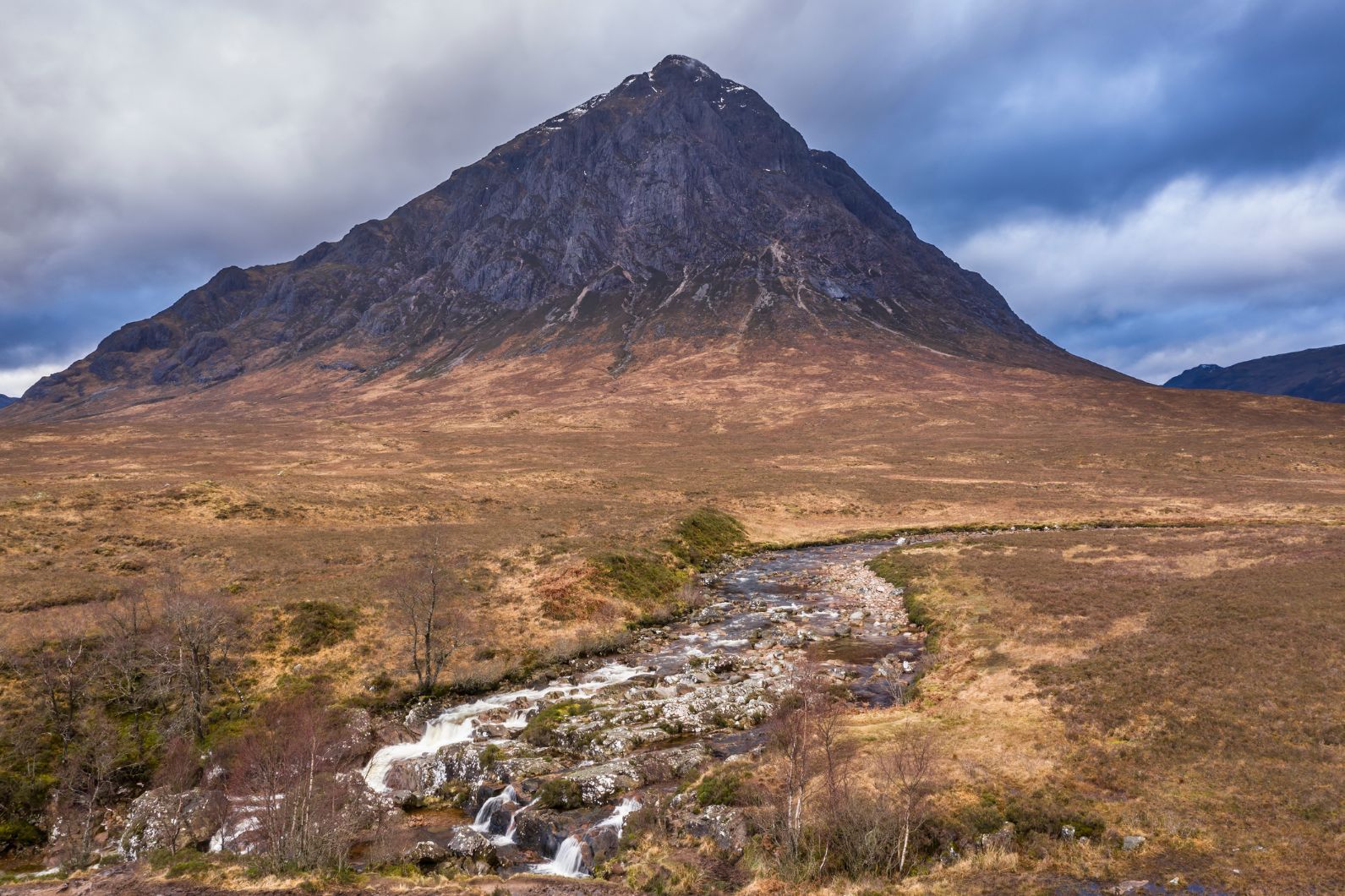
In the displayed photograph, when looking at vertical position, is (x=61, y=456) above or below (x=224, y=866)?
above

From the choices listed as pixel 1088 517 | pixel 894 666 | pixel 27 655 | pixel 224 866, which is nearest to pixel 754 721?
pixel 894 666

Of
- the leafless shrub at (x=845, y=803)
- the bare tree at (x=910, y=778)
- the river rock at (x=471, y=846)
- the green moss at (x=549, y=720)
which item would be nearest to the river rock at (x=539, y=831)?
the river rock at (x=471, y=846)

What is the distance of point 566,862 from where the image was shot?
19578 mm

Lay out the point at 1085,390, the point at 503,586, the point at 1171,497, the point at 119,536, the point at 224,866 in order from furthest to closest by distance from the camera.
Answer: the point at 1085,390 → the point at 1171,497 → the point at 119,536 → the point at 503,586 → the point at 224,866

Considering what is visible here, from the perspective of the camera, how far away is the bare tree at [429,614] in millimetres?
33094

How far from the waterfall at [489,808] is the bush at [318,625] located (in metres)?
17.4

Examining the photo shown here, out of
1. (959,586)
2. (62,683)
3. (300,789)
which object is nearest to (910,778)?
(300,789)

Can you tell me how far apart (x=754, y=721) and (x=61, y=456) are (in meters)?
144

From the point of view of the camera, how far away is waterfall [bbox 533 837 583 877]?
19188 millimetres

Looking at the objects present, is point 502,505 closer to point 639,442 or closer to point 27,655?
point 27,655

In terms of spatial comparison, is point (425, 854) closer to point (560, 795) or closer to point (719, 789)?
point (560, 795)

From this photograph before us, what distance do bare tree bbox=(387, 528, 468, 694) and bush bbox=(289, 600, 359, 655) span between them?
291cm

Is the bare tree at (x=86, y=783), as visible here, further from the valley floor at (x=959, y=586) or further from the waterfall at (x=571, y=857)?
the waterfall at (x=571, y=857)

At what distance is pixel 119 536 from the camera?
50688mm
